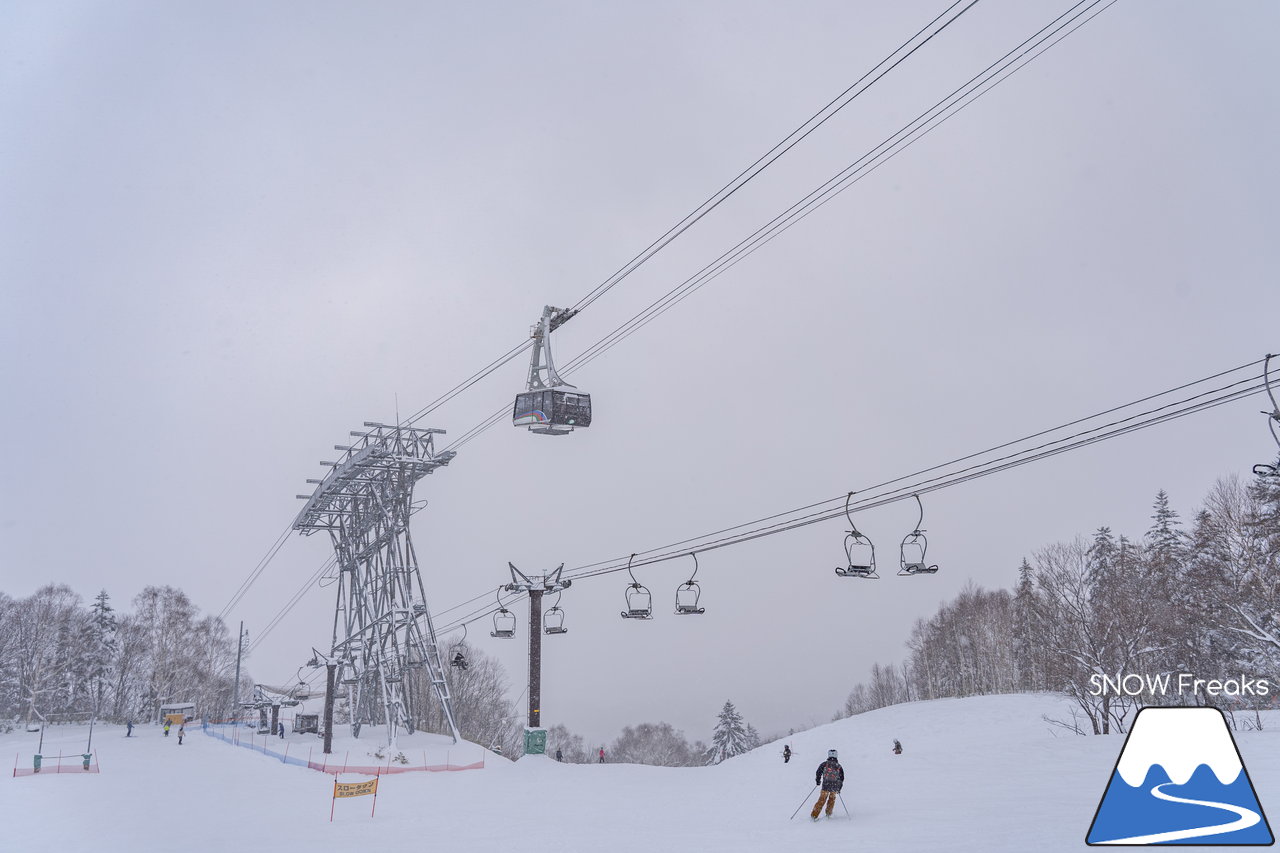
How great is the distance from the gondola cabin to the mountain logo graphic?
47.9 feet

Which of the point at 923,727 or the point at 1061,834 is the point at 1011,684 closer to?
the point at 923,727

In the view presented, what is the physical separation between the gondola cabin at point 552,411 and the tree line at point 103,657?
7159 centimetres

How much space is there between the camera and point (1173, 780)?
9.73 metres

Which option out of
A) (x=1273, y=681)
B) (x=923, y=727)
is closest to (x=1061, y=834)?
(x=1273, y=681)

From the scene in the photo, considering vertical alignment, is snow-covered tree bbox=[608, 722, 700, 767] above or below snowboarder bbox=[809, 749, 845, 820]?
below

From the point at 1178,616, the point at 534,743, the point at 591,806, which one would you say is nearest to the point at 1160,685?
the point at 1178,616

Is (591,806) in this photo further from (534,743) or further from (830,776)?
(534,743)

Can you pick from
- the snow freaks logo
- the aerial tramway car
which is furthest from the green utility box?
the snow freaks logo

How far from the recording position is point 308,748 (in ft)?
149

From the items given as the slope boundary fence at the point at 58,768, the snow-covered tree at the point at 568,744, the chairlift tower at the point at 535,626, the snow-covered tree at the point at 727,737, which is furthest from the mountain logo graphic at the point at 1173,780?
the snow-covered tree at the point at 568,744

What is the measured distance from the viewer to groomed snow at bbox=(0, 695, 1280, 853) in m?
15.7

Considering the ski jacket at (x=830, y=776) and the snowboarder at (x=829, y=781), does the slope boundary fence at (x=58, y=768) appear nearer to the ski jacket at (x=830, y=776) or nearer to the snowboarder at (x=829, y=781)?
the snowboarder at (x=829, y=781)

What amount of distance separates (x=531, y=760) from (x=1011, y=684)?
62.7 m

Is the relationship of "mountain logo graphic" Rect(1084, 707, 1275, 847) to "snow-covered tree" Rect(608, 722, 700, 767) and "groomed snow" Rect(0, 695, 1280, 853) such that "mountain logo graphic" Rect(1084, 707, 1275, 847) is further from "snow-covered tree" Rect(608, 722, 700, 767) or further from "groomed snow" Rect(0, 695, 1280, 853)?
"snow-covered tree" Rect(608, 722, 700, 767)
